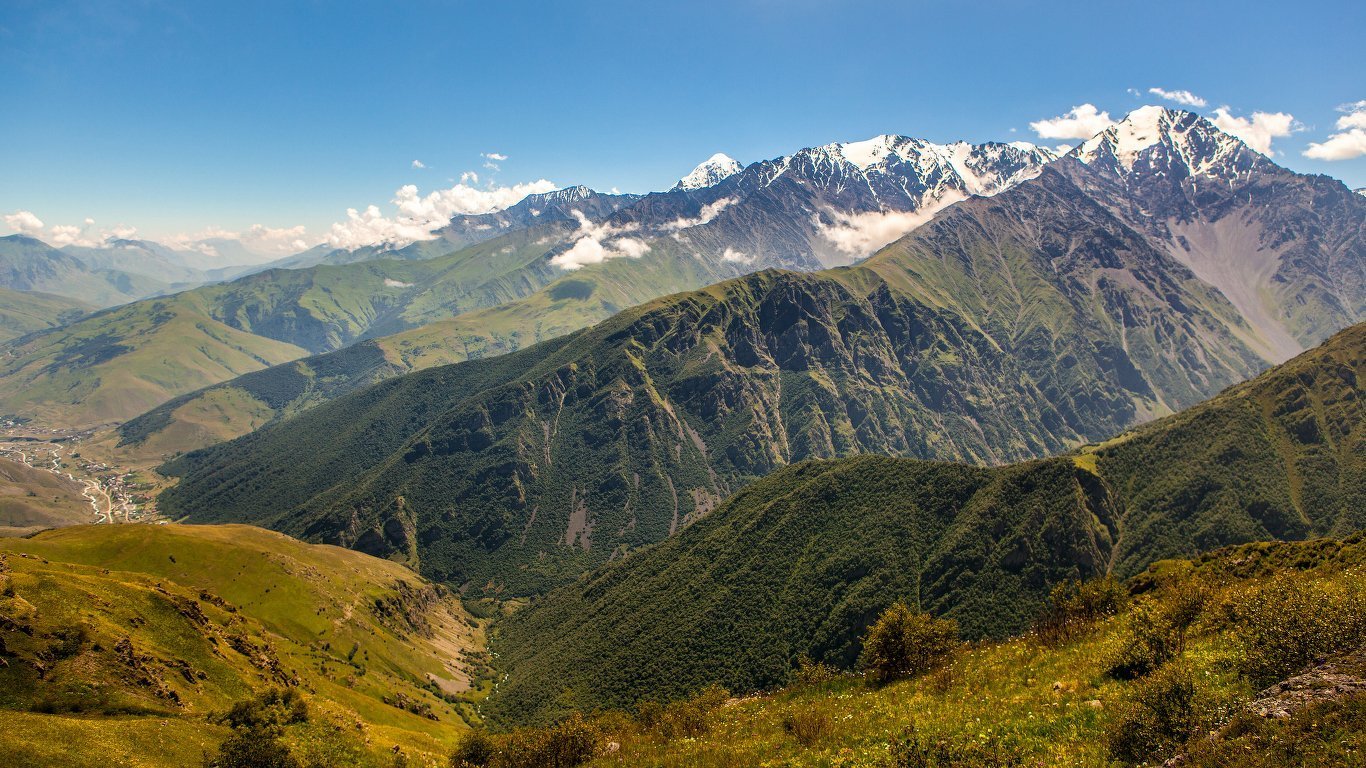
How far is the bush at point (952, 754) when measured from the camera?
102 ft

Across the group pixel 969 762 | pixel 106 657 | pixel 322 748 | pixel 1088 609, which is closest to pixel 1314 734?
pixel 969 762

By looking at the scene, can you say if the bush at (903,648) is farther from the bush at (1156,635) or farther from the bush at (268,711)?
the bush at (268,711)

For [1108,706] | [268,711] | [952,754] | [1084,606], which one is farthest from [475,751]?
[1108,706]

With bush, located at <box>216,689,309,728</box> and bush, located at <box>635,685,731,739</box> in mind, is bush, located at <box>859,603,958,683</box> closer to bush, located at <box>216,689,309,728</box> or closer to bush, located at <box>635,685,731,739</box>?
bush, located at <box>635,685,731,739</box>

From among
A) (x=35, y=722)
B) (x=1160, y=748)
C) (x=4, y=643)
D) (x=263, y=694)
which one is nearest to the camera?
(x=1160, y=748)

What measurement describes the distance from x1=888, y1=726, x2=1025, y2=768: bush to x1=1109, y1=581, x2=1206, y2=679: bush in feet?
42.8

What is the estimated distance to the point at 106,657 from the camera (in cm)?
8806

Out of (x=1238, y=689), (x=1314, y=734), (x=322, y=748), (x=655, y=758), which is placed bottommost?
(x=322, y=748)

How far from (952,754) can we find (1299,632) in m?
19.5

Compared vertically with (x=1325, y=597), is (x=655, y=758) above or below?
below

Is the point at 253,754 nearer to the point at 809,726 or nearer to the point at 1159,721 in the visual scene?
the point at 809,726

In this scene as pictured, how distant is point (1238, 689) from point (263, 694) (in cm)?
11829

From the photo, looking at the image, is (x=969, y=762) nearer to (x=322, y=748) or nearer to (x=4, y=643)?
(x=322, y=748)

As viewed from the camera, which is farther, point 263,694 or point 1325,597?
point 263,694
